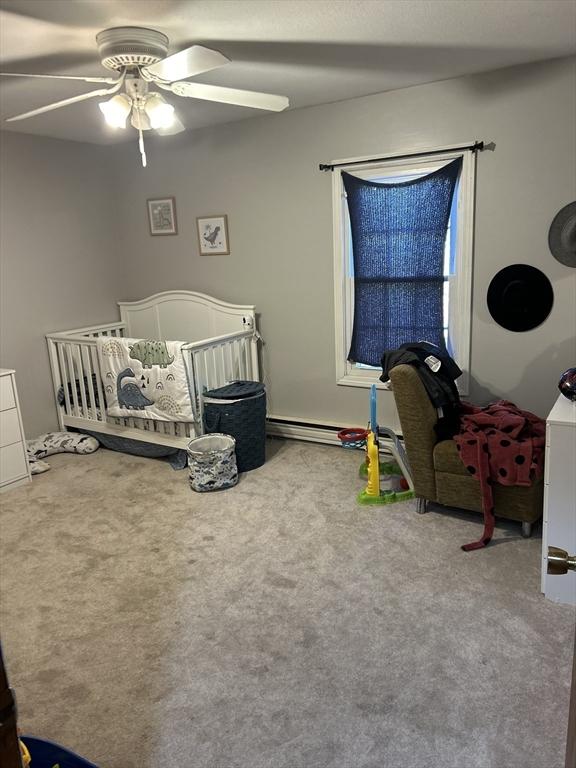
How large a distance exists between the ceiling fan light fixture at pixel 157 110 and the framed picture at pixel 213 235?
5.91 ft

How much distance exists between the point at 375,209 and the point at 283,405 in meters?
1.63

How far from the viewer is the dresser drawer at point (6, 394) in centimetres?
366

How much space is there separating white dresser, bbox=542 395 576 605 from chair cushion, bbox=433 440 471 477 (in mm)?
579

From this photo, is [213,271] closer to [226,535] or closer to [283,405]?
[283,405]

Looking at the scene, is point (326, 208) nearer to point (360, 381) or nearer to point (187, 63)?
point (360, 381)

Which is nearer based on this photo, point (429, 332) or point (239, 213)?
point (429, 332)

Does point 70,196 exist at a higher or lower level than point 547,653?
higher

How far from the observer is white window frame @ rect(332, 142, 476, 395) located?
3441 millimetres

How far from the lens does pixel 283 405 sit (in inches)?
176

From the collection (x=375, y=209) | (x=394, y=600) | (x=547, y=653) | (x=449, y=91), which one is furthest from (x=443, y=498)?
(x=449, y=91)

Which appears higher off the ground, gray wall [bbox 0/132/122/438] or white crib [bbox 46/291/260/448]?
gray wall [bbox 0/132/122/438]

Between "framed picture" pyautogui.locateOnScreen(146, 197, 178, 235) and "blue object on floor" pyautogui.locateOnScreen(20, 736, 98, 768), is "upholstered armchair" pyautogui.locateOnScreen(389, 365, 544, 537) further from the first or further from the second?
"framed picture" pyautogui.locateOnScreen(146, 197, 178, 235)

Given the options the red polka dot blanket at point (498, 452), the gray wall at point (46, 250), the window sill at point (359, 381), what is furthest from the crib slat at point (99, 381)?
the red polka dot blanket at point (498, 452)

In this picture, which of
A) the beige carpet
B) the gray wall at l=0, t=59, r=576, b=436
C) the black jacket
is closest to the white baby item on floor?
the gray wall at l=0, t=59, r=576, b=436
